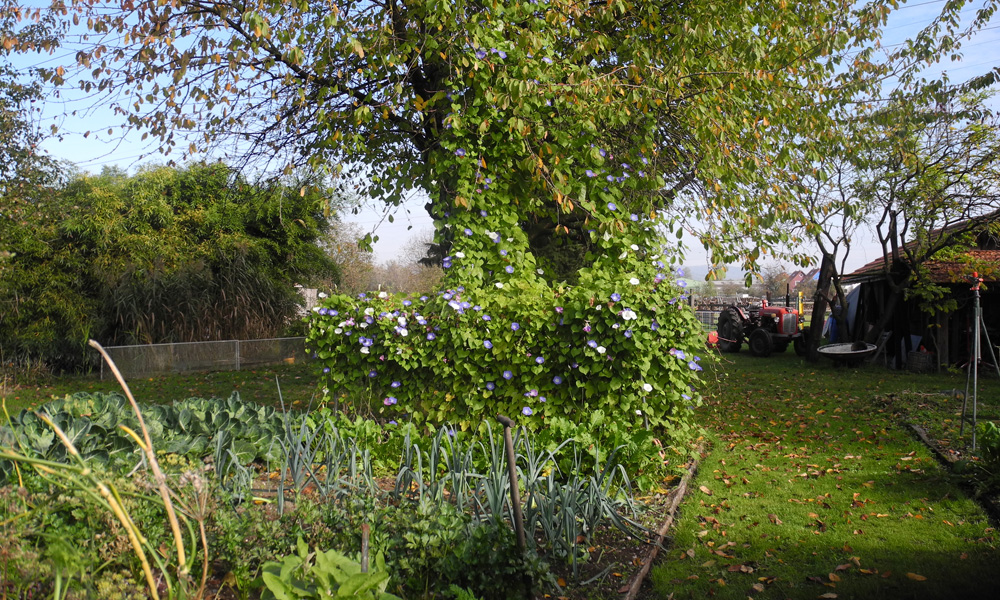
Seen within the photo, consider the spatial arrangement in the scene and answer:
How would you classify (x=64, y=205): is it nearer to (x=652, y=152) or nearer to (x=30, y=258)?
(x=30, y=258)

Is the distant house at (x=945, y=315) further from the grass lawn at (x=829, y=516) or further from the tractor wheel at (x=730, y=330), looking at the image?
the grass lawn at (x=829, y=516)

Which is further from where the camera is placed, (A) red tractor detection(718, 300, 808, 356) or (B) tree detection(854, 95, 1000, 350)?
(A) red tractor detection(718, 300, 808, 356)

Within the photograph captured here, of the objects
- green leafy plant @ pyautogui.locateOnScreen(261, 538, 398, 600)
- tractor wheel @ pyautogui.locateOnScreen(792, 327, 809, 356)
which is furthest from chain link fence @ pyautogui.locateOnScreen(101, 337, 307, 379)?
tractor wheel @ pyautogui.locateOnScreen(792, 327, 809, 356)

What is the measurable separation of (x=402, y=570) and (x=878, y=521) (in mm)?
2956

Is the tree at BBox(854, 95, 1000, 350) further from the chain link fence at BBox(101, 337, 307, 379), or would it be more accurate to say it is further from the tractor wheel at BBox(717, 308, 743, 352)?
the chain link fence at BBox(101, 337, 307, 379)

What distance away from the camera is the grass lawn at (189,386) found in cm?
849

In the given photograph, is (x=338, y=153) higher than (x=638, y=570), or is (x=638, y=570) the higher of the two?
(x=338, y=153)

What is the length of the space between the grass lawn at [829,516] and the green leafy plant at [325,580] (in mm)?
1542

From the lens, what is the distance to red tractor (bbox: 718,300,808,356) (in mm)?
14797

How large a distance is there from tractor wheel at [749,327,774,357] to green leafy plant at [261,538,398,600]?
1426 cm

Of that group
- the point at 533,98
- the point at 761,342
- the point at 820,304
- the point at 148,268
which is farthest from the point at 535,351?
the point at 761,342

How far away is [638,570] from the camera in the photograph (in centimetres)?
298

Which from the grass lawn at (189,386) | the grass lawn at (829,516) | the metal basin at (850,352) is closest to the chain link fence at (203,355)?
the grass lawn at (189,386)

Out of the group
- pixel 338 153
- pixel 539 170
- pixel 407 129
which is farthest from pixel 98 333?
pixel 539 170
